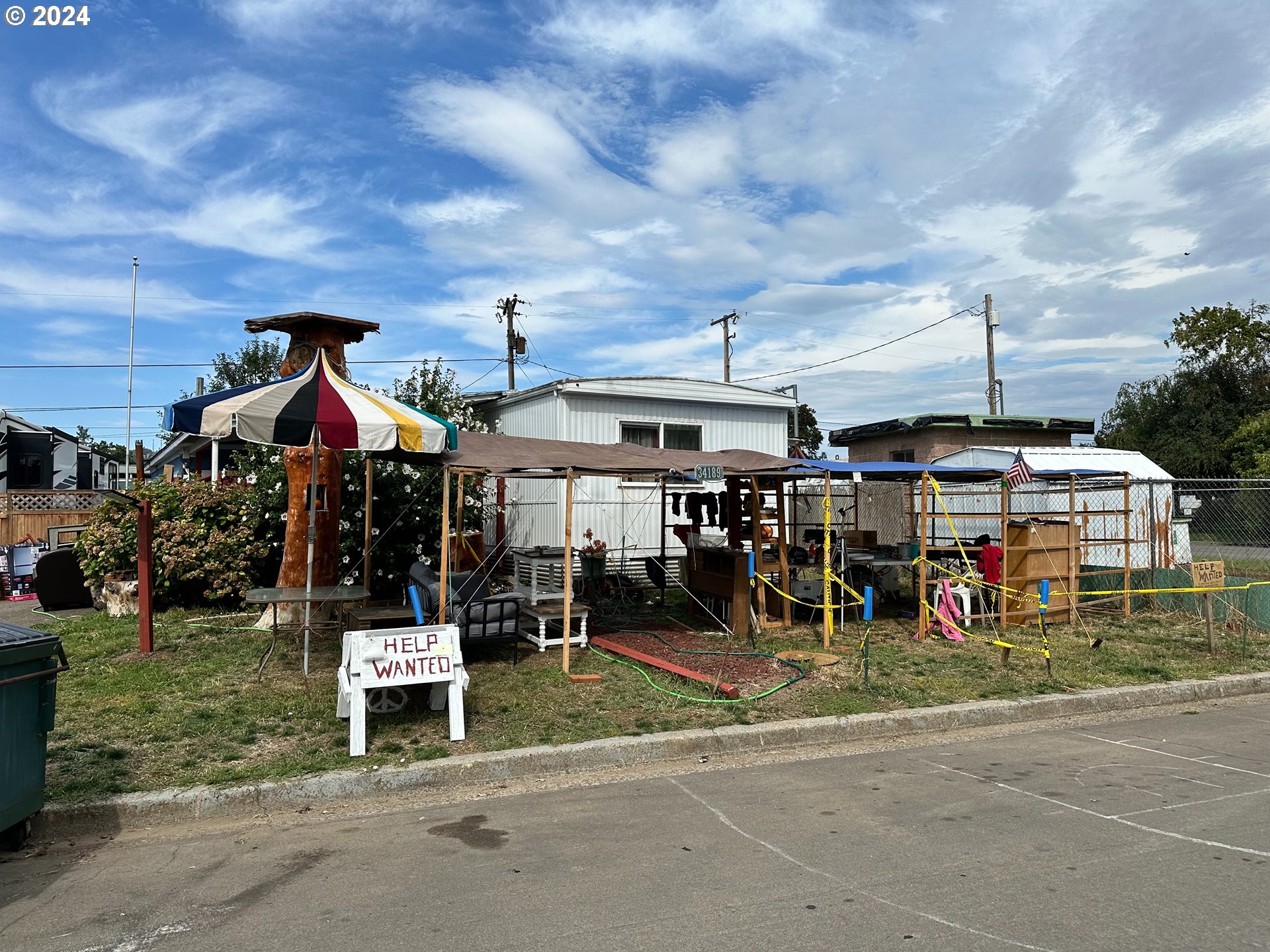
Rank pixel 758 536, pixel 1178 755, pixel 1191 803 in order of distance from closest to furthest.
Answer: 1. pixel 1191 803
2. pixel 1178 755
3. pixel 758 536

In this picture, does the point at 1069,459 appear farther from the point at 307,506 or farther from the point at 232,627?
the point at 232,627

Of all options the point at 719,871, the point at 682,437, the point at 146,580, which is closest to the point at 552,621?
the point at 146,580

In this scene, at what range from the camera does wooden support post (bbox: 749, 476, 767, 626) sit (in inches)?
434

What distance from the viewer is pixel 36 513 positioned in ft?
65.8

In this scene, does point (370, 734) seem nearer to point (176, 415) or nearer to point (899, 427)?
point (176, 415)

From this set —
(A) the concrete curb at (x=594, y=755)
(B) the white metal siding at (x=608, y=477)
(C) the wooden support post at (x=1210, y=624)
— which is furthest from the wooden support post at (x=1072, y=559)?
(B) the white metal siding at (x=608, y=477)

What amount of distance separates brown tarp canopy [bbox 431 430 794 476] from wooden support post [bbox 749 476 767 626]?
1.60ft

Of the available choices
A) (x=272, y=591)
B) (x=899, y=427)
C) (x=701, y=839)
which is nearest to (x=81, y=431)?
(x=899, y=427)

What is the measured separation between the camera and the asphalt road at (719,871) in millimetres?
3656

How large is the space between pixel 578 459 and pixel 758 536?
297cm

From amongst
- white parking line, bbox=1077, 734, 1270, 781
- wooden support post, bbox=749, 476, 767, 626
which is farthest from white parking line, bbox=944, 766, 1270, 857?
Result: wooden support post, bbox=749, 476, 767, 626

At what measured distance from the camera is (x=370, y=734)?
21.1 feet

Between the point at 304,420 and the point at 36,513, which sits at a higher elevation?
the point at 304,420

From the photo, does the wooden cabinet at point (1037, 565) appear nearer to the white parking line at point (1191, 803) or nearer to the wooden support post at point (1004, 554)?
the wooden support post at point (1004, 554)
